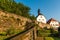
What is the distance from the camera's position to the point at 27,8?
55.4 meters

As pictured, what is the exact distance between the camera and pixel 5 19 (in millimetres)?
25938

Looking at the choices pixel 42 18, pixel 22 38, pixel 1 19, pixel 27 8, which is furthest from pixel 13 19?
pixel 42 18

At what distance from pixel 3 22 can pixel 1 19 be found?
1.84 ft

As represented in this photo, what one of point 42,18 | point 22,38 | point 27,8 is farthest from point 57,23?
point 22,38

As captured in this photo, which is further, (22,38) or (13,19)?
(13,19)

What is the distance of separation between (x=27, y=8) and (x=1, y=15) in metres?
30.1

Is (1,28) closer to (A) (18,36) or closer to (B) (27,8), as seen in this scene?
(A) (18,36)

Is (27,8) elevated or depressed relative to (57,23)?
elevated

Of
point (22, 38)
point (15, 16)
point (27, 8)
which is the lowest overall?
point (22, 38)

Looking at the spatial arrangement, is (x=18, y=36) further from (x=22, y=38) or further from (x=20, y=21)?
(x=20, y=21)

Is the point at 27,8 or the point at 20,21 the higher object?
the point at 27,8

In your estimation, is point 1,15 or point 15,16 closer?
point 1,15

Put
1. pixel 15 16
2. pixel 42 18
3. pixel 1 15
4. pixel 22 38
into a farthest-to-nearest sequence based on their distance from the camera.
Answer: pixel 42 18 < pixel 15 16 < pixel 1 15 < pixel 22 38

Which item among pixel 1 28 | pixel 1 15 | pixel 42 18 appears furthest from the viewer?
pixel 42 18
